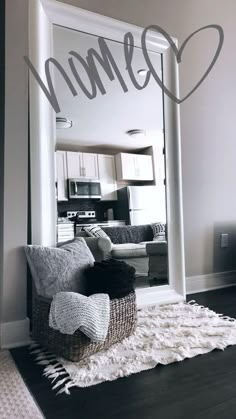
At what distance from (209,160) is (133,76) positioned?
96 centimetres

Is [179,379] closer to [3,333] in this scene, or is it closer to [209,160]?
[3,333]

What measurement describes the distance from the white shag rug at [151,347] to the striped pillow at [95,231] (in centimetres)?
57

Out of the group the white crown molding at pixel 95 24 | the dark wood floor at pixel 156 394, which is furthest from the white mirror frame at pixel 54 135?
the dark wood floor at pixel 156 394

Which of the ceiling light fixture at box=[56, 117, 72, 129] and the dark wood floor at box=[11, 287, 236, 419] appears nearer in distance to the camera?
the dark wood floor at box=[11, 287, 236, 419]

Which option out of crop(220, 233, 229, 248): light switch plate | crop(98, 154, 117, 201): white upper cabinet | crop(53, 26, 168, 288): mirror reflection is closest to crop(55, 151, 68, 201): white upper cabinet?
crop(53, 26, 168, 288): mirror reflection

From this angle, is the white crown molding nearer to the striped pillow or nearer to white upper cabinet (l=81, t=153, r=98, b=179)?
white upper cabinet (l=81, t=153, r=98, b=179)

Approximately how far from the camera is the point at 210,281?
104 inches

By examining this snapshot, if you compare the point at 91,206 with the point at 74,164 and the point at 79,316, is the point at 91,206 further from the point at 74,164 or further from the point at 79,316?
the point at 79,316

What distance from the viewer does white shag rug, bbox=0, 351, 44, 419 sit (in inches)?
40.3

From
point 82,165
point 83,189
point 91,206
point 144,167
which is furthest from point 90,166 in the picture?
point 144,167

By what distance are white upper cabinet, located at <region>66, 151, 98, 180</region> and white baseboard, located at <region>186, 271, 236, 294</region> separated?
3.85 ft

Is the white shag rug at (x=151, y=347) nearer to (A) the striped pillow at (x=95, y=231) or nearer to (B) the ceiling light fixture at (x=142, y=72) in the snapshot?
(A) the striped pillow at (x=95, y=231)

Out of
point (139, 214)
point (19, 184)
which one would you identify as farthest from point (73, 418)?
point (139, 214)

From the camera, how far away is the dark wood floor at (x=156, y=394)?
3.40 ft
